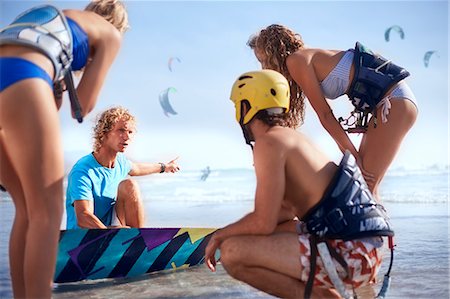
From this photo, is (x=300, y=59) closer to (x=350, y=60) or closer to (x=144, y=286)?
(x=350, y=60)

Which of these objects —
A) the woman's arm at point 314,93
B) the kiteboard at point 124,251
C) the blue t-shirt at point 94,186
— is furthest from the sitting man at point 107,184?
the woman's arm at point 314,93

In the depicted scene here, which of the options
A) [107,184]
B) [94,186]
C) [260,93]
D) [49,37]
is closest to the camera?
[49,37]

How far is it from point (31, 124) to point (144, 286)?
1.94m

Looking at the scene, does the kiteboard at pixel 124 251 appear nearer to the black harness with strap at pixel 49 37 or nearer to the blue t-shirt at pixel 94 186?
the blue t-shirt at pixel 94 186

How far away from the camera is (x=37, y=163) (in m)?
2.59

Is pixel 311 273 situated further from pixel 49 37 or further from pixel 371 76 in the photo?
pixel 49 37

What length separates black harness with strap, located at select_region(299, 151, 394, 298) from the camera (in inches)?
115

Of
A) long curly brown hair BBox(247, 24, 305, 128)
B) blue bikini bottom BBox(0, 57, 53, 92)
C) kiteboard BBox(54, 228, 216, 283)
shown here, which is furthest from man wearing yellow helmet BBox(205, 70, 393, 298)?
kiteboard BBox(54, 228, 216, 283)

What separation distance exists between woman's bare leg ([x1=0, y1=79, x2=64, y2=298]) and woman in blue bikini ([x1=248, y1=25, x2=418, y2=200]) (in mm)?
1781

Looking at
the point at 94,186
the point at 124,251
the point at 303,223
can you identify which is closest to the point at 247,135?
the point at 303,223

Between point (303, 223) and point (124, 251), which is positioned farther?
point (124, 251)

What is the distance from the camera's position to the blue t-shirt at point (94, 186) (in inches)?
182

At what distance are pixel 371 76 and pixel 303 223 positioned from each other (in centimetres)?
128

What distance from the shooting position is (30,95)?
2.56 meters
